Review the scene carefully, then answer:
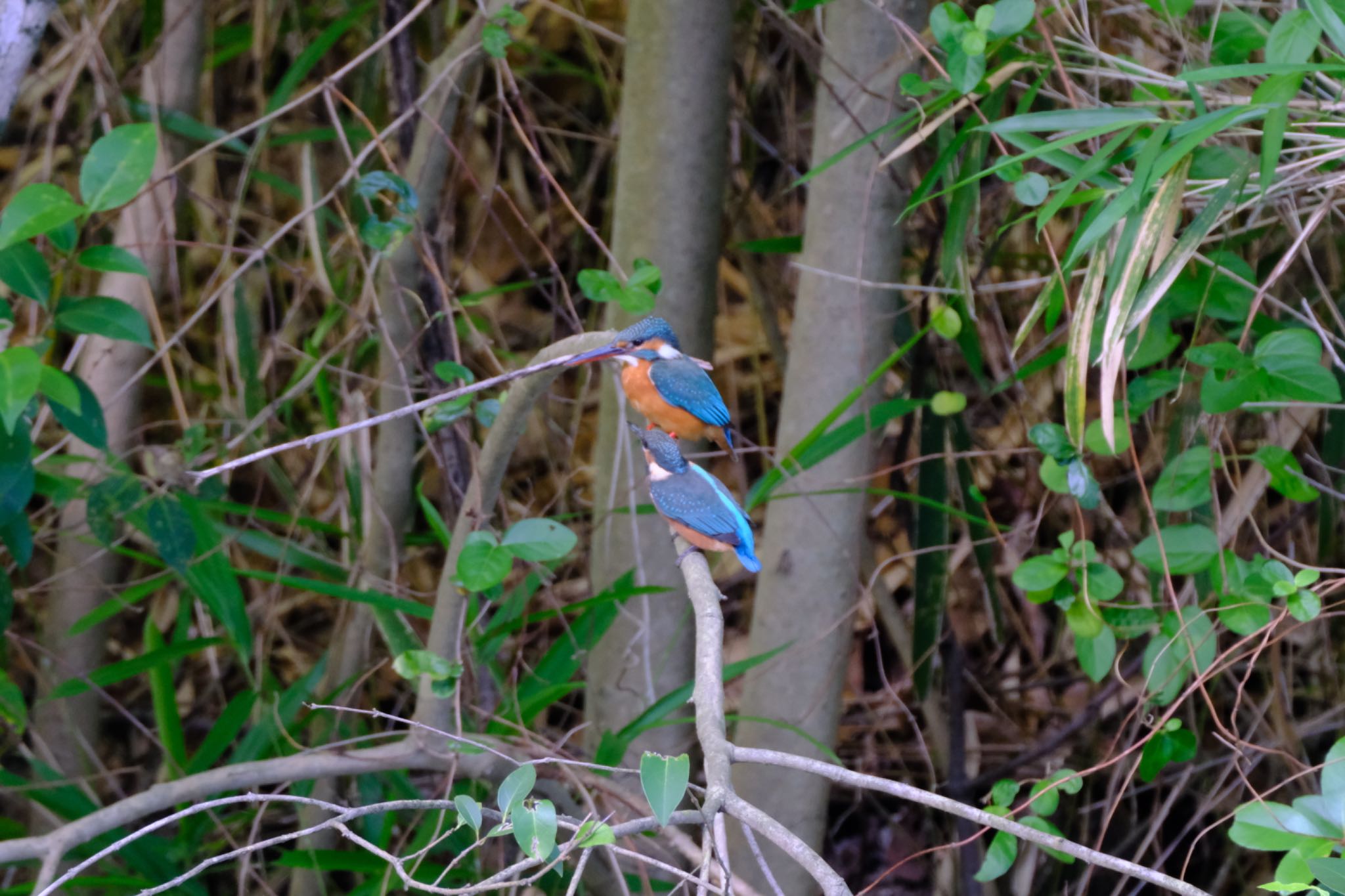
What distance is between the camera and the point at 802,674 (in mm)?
1964

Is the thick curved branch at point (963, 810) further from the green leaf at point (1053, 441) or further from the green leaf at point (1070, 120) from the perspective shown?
the green leaf at point (1070, 120)

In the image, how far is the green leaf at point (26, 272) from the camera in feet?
4.70

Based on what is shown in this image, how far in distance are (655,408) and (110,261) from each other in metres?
0.77

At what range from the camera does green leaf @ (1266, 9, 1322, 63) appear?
1.19m

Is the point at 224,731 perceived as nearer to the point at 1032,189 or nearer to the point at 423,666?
the point at 423,666

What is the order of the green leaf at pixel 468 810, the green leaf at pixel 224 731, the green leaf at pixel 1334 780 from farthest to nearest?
1. the green leaf at pixel 224 731
2. the green leaf at pixel 1334 780
3. the green leaf at pixel 468 810

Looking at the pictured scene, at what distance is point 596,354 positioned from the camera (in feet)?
4.02

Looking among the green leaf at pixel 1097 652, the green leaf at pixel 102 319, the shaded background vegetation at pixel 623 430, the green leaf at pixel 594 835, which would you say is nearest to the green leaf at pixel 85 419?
the green leaf at pixel 102 319

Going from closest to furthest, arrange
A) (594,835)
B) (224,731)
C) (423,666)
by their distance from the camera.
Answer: (594,835), (423,666), (224,731)

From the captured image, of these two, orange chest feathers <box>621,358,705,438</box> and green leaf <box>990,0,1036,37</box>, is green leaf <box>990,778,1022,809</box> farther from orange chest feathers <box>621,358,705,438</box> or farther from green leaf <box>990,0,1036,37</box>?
green leaf <box>990,0,1036,37</box>

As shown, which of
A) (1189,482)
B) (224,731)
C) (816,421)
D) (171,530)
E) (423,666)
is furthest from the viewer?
(224,731)

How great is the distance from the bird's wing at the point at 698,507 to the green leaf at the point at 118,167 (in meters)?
0.79

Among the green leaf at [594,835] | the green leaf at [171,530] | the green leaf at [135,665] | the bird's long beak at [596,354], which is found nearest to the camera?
the green leaf at [594,835]

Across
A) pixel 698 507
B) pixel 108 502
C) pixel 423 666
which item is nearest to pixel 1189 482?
pixel 698 507
